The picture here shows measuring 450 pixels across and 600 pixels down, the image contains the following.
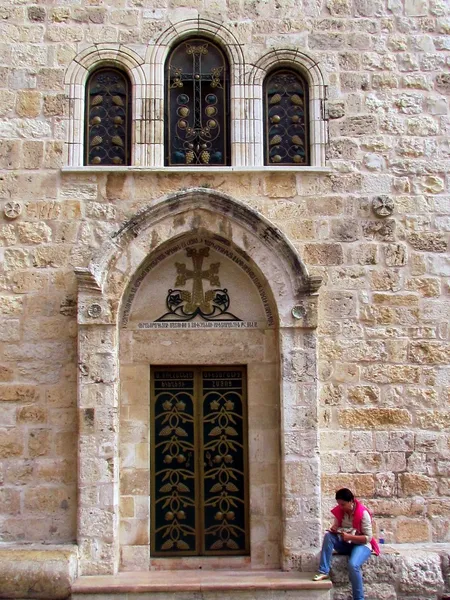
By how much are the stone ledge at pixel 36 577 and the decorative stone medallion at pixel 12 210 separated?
353 cm

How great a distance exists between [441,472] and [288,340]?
218cm

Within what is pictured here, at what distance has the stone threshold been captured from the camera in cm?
731

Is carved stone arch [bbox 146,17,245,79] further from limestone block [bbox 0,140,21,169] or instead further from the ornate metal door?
the ornate metal door

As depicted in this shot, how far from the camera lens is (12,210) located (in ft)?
27.1

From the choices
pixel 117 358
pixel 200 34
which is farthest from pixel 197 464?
pixel 200 34

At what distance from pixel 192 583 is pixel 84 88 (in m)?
5.43

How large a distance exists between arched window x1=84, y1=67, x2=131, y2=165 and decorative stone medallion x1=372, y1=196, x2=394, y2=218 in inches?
111

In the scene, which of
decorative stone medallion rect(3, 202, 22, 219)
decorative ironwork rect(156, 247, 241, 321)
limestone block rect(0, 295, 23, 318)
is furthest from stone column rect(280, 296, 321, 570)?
decorative stone medallion rect(3, 202, 22, 219)

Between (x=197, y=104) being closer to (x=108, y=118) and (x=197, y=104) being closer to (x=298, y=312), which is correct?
(x=108, y=118)

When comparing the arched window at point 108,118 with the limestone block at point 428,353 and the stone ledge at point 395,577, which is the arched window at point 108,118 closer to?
the limestone block at point 428,353

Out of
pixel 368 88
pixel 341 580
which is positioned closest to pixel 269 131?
pixel 368 88

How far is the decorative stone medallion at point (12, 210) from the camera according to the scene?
Result: 825cm

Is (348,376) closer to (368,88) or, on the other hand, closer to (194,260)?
(194,260)

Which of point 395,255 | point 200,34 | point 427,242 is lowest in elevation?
point 395,255
